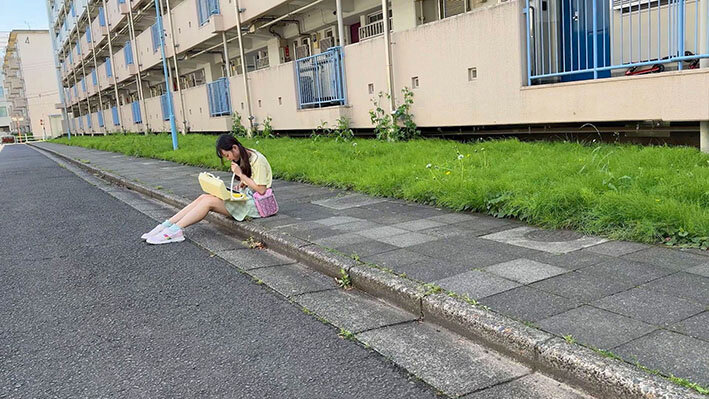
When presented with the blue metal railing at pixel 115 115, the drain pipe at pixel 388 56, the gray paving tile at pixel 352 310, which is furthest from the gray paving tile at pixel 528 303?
the blue metal railing at pixel 115 115

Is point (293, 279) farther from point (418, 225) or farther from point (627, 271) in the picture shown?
point (627, 271)

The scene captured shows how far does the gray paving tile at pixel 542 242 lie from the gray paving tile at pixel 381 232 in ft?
3.03

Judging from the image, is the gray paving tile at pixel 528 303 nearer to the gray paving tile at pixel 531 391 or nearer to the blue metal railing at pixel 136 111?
the gray paving tile at pixel 531 391

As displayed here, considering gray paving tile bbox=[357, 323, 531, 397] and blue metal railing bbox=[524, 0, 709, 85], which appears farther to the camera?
blue metal railing bbox=[524, 0, 709, 85]

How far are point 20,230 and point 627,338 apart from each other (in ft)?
24.8

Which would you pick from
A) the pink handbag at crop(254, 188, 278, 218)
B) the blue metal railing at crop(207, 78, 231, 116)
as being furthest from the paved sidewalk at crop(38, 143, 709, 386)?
the blue metal railing at crop(207, 78, 231, 116)

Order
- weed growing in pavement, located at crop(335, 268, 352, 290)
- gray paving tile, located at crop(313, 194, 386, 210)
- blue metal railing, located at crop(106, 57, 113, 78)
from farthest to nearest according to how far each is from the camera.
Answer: blue metal railing, located at crop(106, 57, 113, 78) → gray paving tile, located at crop(313, 194, 386, 210) → weed growing in pavement, located at crop(335, 268, 352, 290)

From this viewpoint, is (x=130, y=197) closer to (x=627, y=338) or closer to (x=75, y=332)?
(x=75, y=332)

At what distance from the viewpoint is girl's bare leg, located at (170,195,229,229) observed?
20.9 ft

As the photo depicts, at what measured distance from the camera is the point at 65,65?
5809cm

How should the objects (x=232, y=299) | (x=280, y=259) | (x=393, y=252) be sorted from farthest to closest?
(x=280, y=259)
(x=393, y=252)
(x=232, y=299)

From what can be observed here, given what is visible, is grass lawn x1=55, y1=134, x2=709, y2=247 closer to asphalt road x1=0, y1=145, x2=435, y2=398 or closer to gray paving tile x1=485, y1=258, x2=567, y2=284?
gray paving tile x1=485, y1=258, x2=567, y2=284

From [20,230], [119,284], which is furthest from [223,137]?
[20,230]

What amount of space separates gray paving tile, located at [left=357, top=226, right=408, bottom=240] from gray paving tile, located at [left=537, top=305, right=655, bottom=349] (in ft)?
8.06
